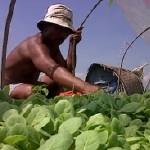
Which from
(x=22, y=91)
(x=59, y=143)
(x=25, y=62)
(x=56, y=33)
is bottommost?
(x=22, y=91)

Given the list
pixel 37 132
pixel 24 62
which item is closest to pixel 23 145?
pixel 37 132

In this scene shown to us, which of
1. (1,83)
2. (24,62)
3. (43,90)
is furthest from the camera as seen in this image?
(24,62)

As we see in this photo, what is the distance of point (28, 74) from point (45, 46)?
351 mm

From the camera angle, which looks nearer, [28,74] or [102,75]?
[28,74]

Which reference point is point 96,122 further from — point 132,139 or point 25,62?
point 25,62

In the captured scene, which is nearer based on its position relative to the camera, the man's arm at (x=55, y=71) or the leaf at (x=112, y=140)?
the leaf at (x=112, y=140)

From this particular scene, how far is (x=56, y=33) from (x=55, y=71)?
32 cm

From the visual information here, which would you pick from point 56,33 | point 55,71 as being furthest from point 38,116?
point 56,33

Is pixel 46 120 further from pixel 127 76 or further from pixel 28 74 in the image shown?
pixel 127 76

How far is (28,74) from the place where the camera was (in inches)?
106

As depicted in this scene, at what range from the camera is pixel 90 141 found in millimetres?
484

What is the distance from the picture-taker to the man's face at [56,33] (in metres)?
2.42

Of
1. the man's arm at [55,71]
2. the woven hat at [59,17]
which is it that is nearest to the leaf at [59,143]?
the man's arm at [55,71]

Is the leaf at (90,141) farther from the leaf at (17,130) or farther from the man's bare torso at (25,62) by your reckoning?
the man's bare torso at (25,62)
